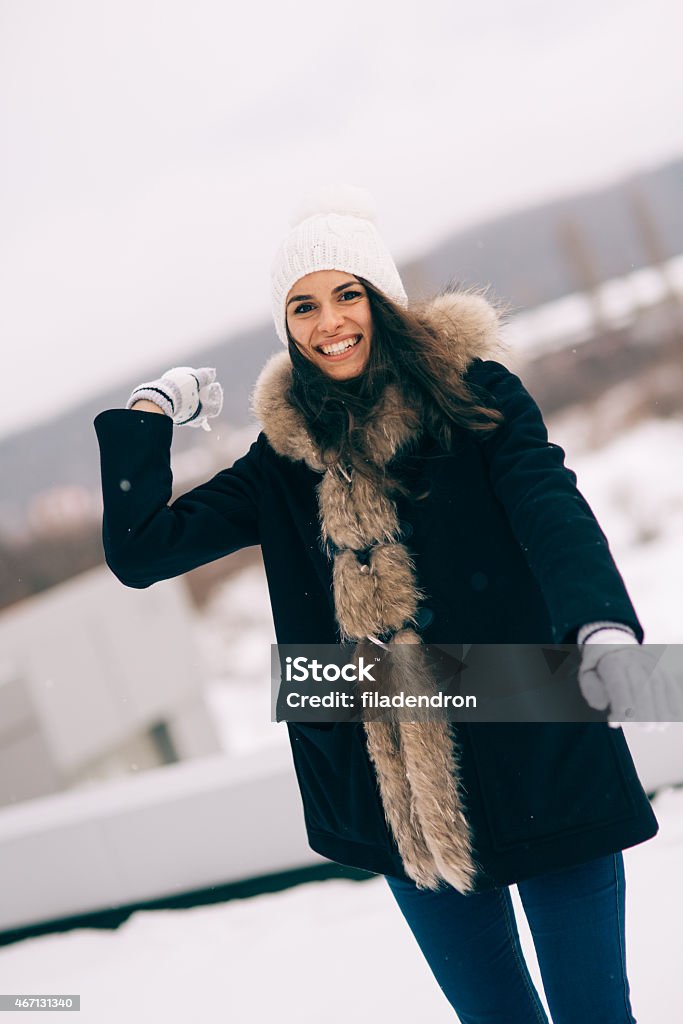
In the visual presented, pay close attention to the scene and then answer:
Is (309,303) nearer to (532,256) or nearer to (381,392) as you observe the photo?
(381,392)

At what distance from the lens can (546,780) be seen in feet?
3.17

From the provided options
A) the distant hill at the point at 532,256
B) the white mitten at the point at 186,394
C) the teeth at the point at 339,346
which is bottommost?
the teeth at the point at 339,346

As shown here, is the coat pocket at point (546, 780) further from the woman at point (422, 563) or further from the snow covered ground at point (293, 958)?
the snow covered ground at point (293, 958)

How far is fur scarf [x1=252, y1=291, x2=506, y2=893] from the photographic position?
0.99 m

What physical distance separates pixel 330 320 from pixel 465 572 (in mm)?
385

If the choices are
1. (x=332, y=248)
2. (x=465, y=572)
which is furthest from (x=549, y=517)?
(x=332, y=248)

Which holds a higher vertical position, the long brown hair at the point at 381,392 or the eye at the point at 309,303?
the eye at the point at 309,303

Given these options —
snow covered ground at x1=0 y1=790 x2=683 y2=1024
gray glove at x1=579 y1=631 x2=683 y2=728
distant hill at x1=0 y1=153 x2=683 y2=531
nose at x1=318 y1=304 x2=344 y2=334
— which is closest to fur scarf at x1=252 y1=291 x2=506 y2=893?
nose at x1=318 y1=304 x2=344 y2=334

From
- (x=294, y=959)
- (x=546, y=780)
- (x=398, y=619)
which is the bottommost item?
(x=294, y=959)

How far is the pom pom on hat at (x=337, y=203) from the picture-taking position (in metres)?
1.21

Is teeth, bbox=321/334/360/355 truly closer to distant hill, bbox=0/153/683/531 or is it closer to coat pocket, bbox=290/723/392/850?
coat pocket, bbox=290/723/392/850

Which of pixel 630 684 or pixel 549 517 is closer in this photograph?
pixel 630 684

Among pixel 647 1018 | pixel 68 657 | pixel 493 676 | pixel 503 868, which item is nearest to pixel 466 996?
pixel 503 868

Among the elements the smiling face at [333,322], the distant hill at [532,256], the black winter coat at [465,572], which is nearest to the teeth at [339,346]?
the smiling face at [333,322]
